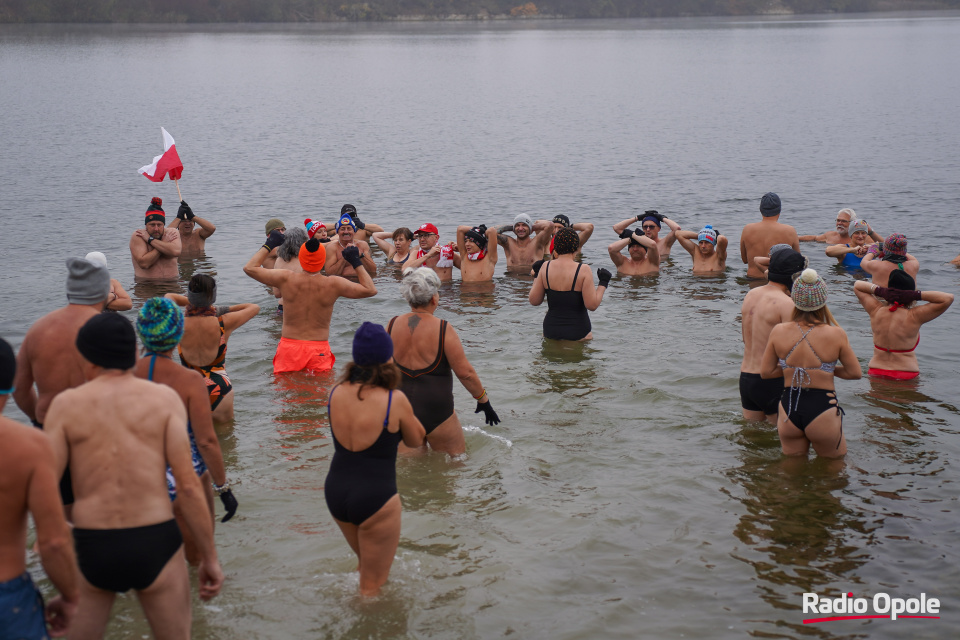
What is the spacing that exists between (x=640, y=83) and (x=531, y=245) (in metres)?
49.7

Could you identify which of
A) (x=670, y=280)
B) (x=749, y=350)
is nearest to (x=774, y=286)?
(x=749, y=350)

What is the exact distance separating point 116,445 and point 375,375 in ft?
5.04

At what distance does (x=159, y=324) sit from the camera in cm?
463

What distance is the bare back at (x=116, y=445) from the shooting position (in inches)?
152

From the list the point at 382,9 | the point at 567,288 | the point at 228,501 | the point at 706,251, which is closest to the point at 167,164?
the point at 567,288

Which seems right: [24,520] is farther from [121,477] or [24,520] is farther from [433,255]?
[433,255]

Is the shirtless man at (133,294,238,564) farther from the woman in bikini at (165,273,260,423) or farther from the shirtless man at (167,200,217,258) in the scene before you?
the shirtless man at (167,200,217,258)

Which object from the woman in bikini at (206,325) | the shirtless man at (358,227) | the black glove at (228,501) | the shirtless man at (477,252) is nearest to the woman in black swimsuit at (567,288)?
the woman in bikini at (206,325)

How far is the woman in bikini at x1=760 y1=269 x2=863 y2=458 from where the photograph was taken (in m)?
6.48

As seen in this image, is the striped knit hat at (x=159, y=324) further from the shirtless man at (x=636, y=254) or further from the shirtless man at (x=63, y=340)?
the shirtless man at (x=636, y=254)

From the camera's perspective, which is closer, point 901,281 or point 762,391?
point 762,391

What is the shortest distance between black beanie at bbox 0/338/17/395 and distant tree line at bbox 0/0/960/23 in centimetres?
11113

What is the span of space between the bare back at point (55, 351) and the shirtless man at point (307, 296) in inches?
122

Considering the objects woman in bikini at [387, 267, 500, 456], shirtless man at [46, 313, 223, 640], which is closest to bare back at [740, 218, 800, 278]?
woman in bikini at [387, 267, 500, 456]
